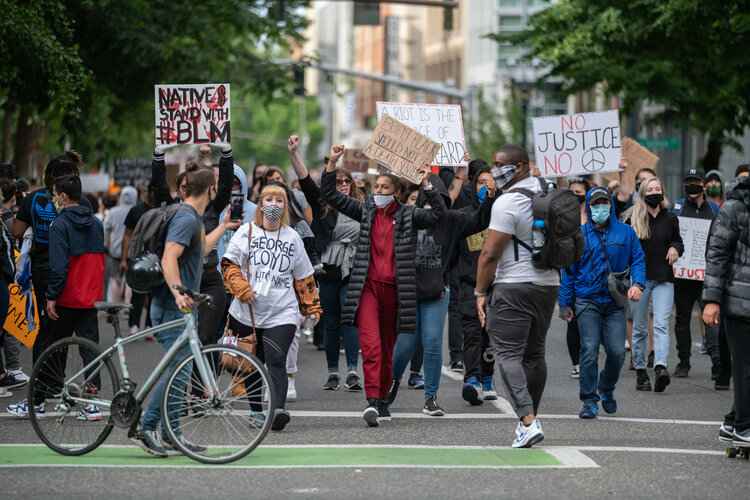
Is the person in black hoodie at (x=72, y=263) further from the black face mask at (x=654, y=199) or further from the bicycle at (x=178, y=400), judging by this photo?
the black face mask at (x=654, y=199)

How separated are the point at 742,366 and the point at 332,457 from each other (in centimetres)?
249

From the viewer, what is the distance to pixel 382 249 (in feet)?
37.2

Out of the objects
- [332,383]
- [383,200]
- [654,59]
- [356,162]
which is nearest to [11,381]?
[332,383]

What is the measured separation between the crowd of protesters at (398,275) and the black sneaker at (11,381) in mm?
16

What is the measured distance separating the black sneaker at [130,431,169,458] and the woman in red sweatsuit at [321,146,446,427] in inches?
77.5

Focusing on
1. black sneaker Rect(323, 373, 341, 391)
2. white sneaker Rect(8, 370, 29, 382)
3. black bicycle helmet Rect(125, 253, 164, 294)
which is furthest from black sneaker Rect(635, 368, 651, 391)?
black bicycle helmet Rect(125, 253, 164, 294)

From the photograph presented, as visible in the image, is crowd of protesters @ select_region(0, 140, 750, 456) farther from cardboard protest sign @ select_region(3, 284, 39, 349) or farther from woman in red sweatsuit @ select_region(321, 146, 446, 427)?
cardboard protest sign @ select_region(3, 284, 39, 349)

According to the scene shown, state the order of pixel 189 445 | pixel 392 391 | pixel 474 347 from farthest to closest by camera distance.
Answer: pixel 474 347, pixel 392 391, pixel 189 445

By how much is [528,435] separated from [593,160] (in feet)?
17.4

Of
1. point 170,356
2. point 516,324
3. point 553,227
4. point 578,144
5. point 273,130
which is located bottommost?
point 170,356

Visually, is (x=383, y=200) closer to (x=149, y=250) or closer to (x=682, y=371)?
(x=149, y=250)

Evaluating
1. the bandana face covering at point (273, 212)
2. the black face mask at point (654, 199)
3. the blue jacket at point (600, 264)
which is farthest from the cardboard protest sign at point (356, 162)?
the bandana face covering at point (273, 212)

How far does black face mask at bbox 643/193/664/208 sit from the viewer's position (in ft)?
47.7

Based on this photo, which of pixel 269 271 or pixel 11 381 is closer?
pixel 269 271
